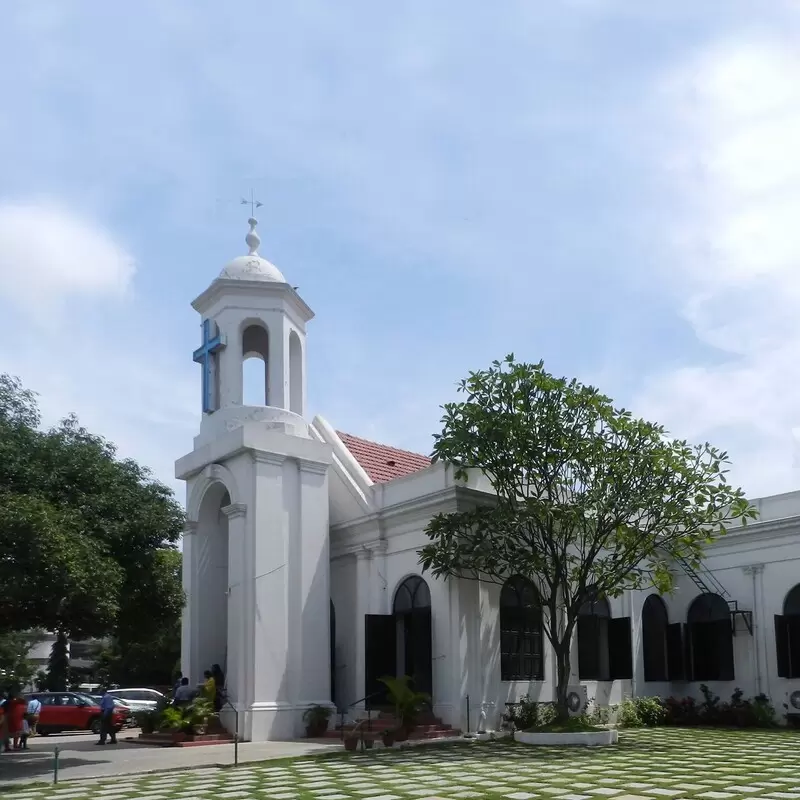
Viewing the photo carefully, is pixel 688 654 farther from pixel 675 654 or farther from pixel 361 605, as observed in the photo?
pixel 361 605

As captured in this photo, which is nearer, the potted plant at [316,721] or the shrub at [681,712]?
the potted plant at [316,721]

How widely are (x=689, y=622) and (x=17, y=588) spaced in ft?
54.7

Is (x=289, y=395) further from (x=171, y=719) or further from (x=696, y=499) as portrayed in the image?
(x=696, y=499)

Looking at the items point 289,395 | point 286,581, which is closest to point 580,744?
point 286,581

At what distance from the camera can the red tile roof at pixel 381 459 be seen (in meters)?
24.2

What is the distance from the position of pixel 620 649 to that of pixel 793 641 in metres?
3.77

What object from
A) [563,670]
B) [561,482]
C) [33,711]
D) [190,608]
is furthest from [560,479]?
[33,711]

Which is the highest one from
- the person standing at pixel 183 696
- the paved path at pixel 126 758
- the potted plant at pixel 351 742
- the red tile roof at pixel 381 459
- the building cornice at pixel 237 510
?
the red tile roof at pixel 381 459

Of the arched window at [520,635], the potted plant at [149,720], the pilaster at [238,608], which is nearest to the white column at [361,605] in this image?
the pilaster at [238,608]

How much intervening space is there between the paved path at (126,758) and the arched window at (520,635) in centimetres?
426

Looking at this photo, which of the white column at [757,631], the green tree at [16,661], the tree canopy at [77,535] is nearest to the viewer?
the tree canopy at [77,535]

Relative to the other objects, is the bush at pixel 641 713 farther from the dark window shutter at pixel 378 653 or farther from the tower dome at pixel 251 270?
the tower dome at pixel 251 270

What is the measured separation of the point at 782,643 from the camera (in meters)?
21.9

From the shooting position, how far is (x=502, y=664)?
67.4 feet
